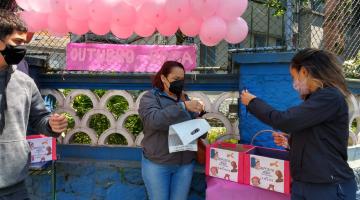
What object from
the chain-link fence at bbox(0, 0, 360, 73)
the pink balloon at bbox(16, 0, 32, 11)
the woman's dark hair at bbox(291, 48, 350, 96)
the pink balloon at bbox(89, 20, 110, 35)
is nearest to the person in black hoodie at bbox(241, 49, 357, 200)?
the woman's dark hair at bbox(291, 48, 350, 96)

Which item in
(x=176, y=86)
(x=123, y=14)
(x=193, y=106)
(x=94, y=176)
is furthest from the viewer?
(x=94, y=176)

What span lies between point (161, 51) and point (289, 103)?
1290 mm

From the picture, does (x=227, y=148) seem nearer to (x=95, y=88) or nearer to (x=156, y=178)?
(x=156, y=178)

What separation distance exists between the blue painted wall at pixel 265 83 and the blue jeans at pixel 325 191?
1.14 metres

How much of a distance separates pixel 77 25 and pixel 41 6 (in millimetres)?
368

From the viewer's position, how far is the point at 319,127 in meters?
2.37

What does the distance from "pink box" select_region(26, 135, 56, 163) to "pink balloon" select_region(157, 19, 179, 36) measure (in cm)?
133

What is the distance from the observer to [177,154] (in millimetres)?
3082

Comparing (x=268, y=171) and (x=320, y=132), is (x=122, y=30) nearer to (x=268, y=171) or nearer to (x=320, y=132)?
(x=268, y=171)

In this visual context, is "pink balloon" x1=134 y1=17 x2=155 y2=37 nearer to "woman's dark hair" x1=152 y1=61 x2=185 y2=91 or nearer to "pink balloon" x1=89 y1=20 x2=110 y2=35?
"pink balloon" x1=89 y1=20 x2=110 y2=35

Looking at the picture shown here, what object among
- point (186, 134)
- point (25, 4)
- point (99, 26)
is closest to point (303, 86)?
point (186, 134)

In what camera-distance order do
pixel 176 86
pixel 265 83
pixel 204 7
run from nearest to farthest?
1. pixel 176 86
2. pixel 204 7
3. pixel 265 83

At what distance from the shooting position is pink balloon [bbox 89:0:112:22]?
346cm

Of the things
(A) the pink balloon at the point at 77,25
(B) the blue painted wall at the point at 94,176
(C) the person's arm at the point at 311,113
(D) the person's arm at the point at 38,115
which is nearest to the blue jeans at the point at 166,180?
(B) the blue painted wall at the point at 94,176
